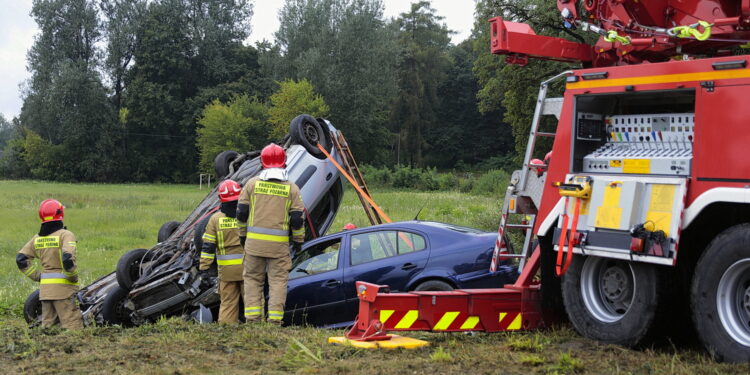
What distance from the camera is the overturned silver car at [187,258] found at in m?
9.48

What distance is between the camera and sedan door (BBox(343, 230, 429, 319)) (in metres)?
8.38

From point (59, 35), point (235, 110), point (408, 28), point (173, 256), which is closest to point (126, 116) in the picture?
point (59, 35)

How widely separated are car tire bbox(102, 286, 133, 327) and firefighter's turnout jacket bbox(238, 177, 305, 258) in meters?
2.23

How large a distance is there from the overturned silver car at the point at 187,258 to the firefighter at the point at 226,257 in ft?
0.98

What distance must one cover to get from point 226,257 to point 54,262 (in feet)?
7.19

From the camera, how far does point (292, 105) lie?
57.3 meters

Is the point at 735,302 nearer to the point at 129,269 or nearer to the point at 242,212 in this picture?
the point at 242,212

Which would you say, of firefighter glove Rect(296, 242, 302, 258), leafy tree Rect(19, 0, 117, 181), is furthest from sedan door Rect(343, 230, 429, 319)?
leafy tree Rect(19, 0, 117, 181)

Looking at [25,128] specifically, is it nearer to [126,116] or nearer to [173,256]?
[126,116]

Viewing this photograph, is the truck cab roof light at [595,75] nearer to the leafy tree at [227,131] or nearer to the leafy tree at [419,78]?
the leafy tree at [227,131]

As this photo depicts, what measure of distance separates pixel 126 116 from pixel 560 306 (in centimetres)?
6729

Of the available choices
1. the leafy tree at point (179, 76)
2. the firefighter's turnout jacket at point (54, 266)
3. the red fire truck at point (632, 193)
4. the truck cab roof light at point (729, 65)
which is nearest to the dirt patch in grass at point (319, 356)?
the red fire truck at point (632, 193)

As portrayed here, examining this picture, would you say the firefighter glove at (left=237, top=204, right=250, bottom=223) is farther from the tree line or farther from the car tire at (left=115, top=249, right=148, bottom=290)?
the tree line

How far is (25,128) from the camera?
73312 millimetres
